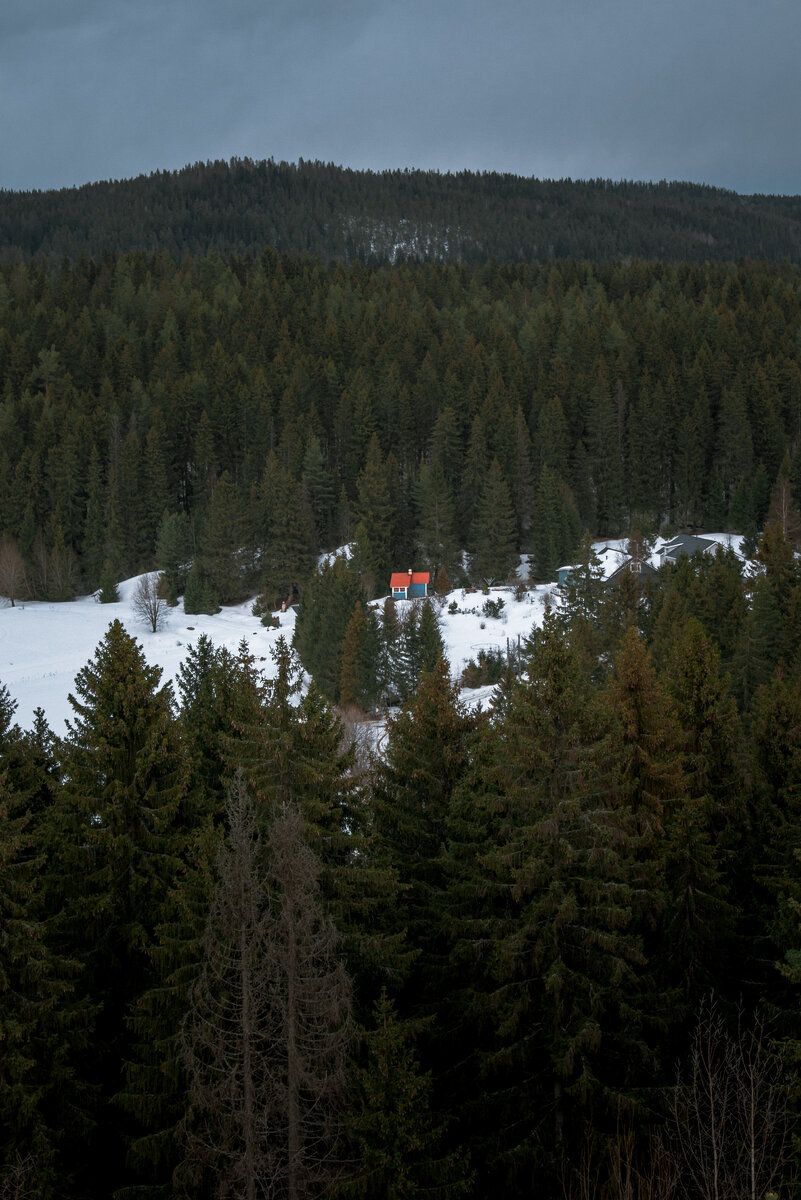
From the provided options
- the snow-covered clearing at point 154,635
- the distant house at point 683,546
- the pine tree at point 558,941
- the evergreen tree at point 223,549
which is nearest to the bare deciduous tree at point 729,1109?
the pine tree at point 558,941

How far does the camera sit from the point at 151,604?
68125 mm

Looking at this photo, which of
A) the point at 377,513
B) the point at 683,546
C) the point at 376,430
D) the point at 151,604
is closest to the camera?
the point at 151,604

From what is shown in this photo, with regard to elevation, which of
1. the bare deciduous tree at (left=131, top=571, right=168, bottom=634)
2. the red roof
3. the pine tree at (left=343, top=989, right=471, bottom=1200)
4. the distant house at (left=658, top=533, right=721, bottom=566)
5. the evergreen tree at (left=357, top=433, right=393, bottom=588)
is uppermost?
the evergreen tree at (left=357, top=433, right=393, bottom=588)

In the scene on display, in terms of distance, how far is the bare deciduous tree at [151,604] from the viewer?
222 feet

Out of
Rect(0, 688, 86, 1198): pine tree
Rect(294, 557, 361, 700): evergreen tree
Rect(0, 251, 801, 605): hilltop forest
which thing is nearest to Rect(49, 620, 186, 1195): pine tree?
Rect(0, 688, 86, 1198): pine tree

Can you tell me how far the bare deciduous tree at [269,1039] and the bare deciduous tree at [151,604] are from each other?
57879mm

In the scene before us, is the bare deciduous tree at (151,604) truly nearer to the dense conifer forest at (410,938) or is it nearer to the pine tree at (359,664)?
the pine tree at (359,664)

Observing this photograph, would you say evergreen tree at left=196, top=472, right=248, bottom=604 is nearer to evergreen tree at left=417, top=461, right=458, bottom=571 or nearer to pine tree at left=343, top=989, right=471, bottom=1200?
evergreen tree at left=417, top=461, right=458, bottom=571

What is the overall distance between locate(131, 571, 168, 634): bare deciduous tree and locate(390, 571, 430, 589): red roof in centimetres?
1821

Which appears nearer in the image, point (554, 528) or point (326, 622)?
point (326, 622)

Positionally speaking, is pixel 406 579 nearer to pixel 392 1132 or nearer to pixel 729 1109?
pixel 729 1109

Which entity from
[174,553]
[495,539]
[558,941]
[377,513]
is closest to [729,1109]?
[558,941]

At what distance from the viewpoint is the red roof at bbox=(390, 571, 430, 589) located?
231ft

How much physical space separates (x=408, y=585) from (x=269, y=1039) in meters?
59.7
